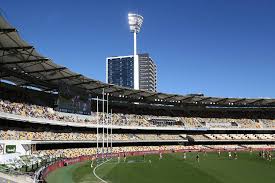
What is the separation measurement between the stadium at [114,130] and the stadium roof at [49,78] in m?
0.13

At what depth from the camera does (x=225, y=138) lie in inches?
3696

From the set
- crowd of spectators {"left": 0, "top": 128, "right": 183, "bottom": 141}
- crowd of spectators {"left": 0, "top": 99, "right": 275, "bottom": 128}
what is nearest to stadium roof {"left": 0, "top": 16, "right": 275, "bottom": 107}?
crowd of spectators {"left": 0, "top": 99, "right": 275, "bottom": 128}

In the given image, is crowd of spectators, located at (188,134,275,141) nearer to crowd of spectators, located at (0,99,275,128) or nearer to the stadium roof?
crowd of spectators, located at (0,99,275,128)

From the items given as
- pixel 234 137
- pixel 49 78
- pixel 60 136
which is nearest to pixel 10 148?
pixel 49 78

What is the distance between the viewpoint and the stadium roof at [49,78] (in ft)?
140

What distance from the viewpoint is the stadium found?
42344mm

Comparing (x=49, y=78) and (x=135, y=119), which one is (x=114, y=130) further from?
(x=49, y=78)

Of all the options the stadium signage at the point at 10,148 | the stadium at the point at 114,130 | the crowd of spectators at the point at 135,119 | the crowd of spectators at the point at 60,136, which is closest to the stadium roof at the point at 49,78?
the stadium at the point at 114,130

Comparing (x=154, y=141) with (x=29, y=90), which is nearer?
(x=29, y=90)

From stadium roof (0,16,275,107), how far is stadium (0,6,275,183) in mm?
126

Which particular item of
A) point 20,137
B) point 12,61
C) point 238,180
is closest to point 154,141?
point 20,137

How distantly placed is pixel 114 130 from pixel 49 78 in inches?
998

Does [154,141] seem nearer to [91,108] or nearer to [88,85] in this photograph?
[91,108]

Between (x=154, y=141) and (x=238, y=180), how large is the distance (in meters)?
49.0
